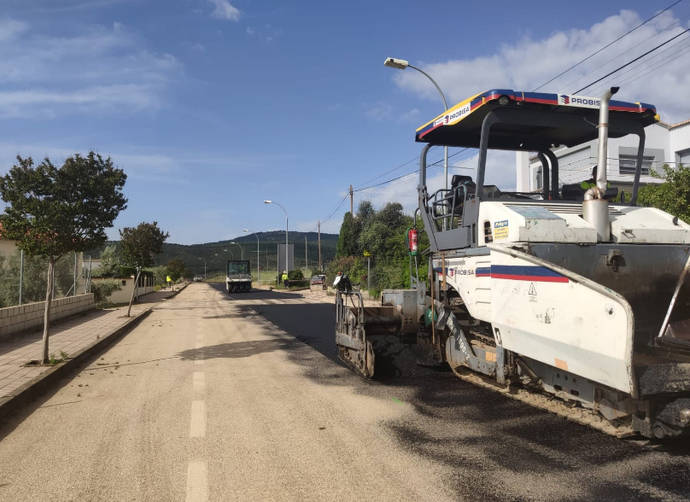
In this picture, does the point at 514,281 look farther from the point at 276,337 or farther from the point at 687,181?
the point at 687,181

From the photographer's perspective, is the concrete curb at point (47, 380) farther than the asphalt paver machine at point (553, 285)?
Yes

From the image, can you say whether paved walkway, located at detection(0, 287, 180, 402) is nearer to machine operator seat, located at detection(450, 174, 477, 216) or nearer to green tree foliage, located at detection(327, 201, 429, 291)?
machine operator seat, located at detection(450, 174, 477, 216)

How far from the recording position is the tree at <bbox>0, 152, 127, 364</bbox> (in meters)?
8.58

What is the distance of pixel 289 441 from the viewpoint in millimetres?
4562

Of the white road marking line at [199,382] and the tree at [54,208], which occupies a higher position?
the tree at [54,208]

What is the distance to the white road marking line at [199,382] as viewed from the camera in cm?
669

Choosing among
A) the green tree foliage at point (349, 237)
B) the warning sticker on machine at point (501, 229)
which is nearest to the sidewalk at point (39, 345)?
the warning sticker on machine at point (501, 229)

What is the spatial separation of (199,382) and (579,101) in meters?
6.14

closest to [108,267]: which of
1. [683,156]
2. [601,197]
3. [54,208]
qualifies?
[54,208]

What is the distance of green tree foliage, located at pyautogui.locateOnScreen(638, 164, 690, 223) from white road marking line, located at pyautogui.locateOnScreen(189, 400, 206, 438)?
39.1 ft

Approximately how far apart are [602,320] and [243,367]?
19.9ft

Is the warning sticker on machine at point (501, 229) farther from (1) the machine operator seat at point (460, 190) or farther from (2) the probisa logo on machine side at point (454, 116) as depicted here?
(2) the probisa logo on machine side at point (454, 116)

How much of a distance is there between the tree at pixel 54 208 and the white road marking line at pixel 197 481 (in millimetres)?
5742

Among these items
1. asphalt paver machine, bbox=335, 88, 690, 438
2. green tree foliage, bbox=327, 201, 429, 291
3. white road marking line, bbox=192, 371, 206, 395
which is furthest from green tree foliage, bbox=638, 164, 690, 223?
green tree foliage, bbox=327, 201, 429, 291
